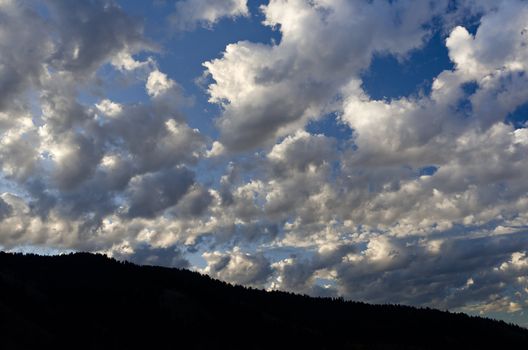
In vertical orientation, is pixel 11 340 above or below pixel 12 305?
below

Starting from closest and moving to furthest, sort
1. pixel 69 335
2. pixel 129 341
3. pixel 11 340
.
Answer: pixel 11 340, pixel 69 335, pixel 129 341

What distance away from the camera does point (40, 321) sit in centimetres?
17850

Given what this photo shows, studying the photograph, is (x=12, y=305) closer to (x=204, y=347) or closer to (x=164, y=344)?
(x=164, y=344)

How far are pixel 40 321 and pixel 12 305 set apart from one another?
423 inches

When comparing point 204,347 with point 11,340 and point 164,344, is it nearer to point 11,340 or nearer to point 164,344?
point 164,344

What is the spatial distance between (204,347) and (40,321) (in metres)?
57.1

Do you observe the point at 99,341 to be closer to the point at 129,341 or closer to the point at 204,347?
the point at 129,341

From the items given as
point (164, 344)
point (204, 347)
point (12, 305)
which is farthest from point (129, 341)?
point (12, 305)

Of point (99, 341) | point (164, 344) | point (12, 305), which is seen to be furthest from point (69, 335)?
point (164, 344)

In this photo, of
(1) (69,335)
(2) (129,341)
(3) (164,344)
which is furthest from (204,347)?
(1) (69,335)

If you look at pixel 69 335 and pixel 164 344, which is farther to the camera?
pixel 164 344

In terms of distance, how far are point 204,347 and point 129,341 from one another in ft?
88.1

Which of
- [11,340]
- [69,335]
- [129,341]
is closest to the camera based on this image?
A: [11,340]

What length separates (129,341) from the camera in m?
191
